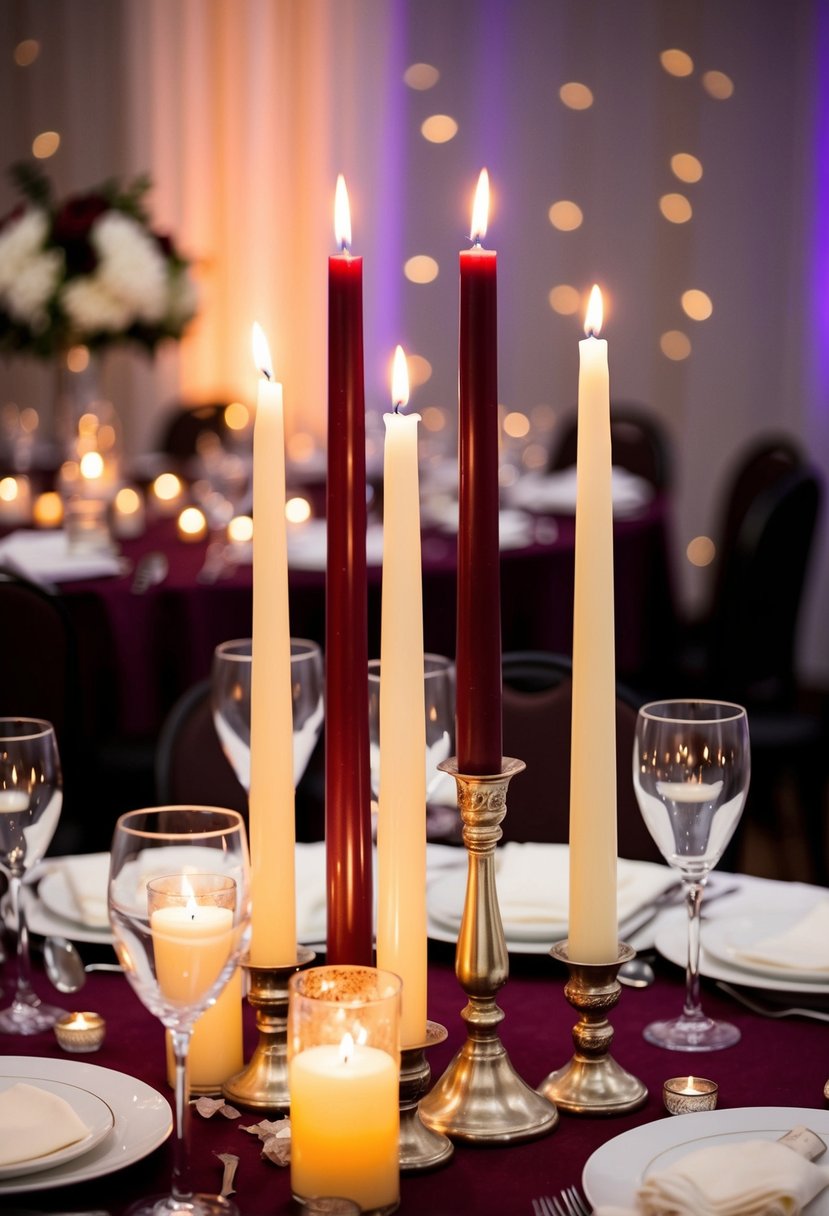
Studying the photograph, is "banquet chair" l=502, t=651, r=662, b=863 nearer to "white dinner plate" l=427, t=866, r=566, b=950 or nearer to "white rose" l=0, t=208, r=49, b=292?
"white dinner plate" l=427, t=866, r=566, b=950

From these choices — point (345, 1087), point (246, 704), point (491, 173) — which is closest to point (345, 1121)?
point (345, 1087)

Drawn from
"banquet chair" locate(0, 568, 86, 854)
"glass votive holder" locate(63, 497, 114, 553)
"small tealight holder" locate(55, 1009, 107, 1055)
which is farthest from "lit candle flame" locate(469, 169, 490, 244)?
"glass votive holder" locate(63, 497, 114, 553)

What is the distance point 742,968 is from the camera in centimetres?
136

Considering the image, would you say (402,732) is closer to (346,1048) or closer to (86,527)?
(346,1048)

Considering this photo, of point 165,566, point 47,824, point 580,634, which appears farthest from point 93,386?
point 580,634

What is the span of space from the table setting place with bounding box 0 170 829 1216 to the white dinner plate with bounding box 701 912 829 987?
0.09 metres

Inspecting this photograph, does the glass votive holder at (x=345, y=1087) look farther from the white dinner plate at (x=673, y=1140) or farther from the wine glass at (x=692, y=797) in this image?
the wine glass at (x=692, y=797)

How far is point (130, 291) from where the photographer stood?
13.9 feet

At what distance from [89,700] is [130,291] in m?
1.36

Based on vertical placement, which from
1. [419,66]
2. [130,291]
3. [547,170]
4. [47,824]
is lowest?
[47,824]

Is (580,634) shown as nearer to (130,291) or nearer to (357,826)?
(357,826)

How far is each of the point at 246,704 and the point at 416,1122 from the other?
0.68m

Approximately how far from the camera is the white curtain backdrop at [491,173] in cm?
596

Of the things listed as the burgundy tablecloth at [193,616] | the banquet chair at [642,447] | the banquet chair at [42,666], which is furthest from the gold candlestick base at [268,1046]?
the banquet chair at [642,447]
